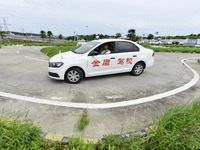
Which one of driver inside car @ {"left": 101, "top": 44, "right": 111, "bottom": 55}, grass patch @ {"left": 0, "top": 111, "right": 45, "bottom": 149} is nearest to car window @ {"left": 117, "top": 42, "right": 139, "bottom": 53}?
driver inside car @ {"left": 101, "top": 44, "right": 111, "bottom": 55}

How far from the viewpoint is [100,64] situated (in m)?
4.70

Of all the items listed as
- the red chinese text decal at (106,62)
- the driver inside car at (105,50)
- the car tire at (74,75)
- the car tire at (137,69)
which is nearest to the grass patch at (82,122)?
the car tire at (74,75)

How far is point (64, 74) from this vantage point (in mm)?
4398

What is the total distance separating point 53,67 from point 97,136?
9.92 ft

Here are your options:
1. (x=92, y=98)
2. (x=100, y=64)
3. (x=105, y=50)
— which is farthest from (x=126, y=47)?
(x=92, y=98)

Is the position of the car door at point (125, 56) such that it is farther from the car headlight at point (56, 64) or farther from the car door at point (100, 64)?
the car headlight at point (56, 64)

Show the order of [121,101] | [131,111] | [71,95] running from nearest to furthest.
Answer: [131,111], [121,101], [71,95]

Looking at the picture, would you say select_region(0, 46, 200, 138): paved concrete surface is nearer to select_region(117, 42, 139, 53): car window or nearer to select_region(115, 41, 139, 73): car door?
select_region(115, 41, 139, 73): car door

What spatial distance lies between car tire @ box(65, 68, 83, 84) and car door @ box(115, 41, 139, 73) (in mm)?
1539

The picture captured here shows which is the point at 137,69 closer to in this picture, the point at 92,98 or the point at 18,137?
the point at 92,98

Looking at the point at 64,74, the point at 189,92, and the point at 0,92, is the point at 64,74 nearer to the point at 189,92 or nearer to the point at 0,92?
the point at 0,92

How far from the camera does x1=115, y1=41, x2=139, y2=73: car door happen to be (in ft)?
16.4

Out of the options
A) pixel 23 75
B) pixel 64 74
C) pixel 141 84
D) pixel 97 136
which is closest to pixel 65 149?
pixel 97 136

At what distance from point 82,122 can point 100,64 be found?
2.59 metres
